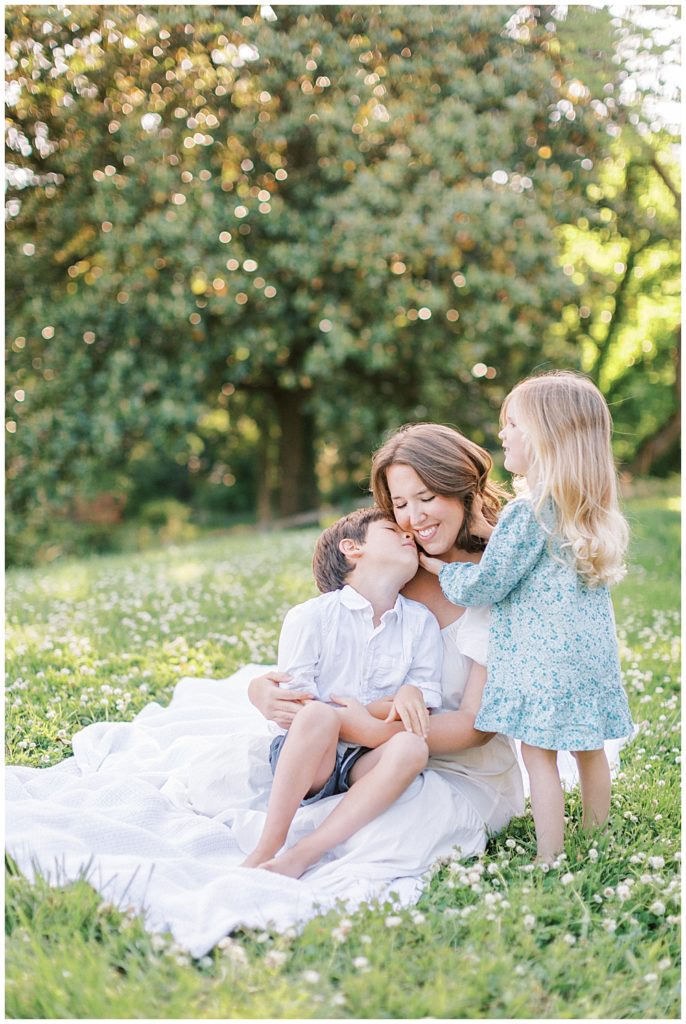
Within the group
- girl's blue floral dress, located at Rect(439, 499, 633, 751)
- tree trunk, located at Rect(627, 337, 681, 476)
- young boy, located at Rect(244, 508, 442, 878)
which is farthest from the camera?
tree trunk, located at Rect(627, 337, 681, 476)

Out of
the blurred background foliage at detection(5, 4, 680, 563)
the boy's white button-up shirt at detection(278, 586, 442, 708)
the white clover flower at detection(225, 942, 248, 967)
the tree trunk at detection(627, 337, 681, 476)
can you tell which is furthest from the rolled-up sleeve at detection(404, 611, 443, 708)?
the tree trunk at detection(627, 337, 681, 476)

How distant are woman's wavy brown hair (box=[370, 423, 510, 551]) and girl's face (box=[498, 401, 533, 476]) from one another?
0.62 ft

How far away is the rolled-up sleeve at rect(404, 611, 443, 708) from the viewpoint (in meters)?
3.66

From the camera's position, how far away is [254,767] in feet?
12.6

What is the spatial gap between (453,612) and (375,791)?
89cm

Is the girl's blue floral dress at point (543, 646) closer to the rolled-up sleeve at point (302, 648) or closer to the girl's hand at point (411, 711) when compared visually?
the girl's hand at point (411, 711)

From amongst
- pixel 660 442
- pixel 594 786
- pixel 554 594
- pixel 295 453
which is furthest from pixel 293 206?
pixel 594 786

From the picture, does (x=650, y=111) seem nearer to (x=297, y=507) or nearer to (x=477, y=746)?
(x=297, y=507)

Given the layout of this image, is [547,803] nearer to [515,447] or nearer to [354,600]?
[354,600]

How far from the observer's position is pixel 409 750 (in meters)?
3.34

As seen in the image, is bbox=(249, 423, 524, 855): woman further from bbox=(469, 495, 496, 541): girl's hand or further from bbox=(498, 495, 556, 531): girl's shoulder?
bbox=(498, 495, 556, 531): girl's shoulder

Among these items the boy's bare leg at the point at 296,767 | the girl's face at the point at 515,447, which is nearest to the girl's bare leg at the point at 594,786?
the boy's bare leg at the point at 296,767

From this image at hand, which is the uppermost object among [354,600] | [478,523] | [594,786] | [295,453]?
[295,453]

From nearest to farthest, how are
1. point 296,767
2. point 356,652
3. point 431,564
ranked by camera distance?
1. point 296,767
2. point 356,652
3. point 431,564
